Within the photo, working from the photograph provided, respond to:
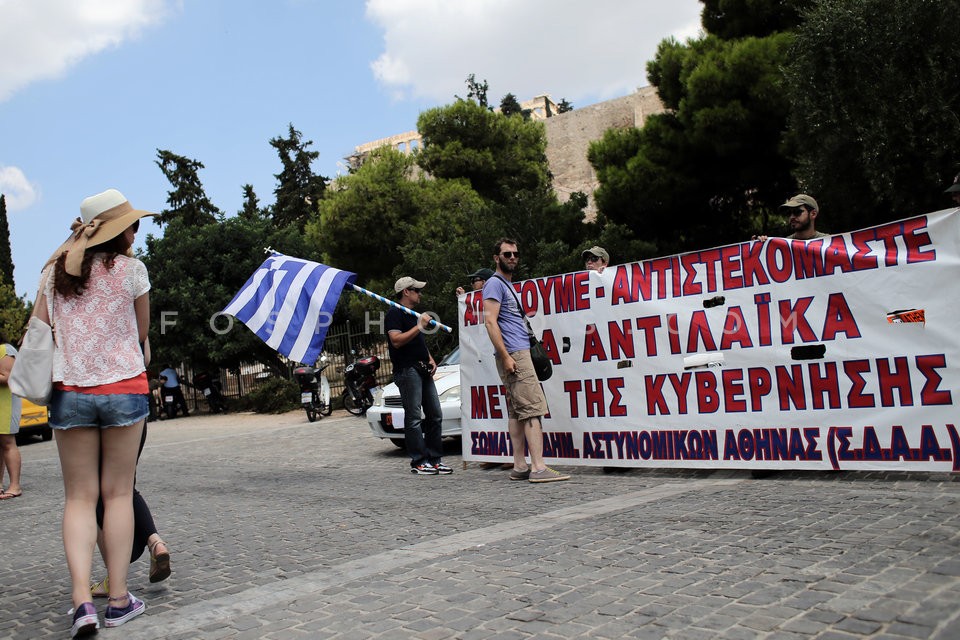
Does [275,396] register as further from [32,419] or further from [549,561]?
[549,561]

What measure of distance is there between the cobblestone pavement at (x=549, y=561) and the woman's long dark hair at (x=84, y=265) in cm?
146

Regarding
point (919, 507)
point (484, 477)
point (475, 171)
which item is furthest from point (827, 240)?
point (475, 171)

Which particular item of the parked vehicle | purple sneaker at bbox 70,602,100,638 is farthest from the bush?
purple sneaker at bbox 70,602,100,638

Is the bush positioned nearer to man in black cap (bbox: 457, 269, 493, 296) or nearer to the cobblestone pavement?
man in black cap (bbox: 457, 269, 493, 296)

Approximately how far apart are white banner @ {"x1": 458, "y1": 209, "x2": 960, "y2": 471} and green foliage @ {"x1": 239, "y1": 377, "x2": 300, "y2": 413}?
13439 mm

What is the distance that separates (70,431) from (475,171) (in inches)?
1182

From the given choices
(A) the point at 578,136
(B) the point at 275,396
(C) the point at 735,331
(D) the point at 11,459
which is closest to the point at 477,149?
(B) the point at 275,396

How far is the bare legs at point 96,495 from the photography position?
11.7 feet

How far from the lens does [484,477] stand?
743 centimetres

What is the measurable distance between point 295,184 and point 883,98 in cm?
4775

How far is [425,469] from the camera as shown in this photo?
26.0 ft

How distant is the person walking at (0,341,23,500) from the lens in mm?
8070

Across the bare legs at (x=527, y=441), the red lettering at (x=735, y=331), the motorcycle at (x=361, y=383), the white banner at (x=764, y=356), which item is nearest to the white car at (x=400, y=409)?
the white banner at (x=764, y=356)

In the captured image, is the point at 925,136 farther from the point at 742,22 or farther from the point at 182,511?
the point at 182,511
